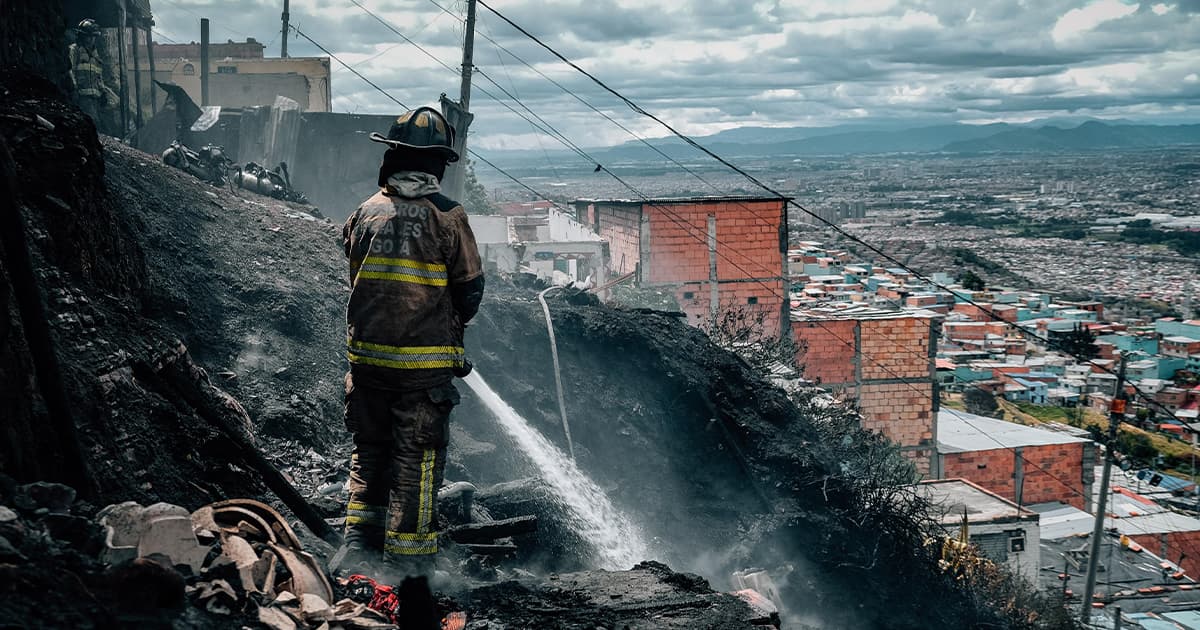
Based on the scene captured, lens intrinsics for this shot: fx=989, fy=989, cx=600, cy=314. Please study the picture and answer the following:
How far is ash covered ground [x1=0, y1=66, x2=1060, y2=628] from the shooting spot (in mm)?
3420

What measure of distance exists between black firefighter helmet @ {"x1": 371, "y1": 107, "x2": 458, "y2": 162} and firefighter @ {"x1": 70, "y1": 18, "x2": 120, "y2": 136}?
36.9 ft

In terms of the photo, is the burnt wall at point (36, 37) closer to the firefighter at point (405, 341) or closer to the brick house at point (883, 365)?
the firefighter at point (405, 341)

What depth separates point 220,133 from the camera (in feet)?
60.0

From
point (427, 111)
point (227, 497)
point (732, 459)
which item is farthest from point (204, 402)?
point (732, 459)

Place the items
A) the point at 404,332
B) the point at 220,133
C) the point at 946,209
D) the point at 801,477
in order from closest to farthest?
the point at 404,332, the point at 801,477, the point at 220,133, the point at 946,209

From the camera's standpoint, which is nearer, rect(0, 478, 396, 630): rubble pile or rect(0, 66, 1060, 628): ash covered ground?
rect(0, 478, 396, 630): rubble pile

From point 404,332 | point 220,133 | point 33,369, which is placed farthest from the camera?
point 220,133

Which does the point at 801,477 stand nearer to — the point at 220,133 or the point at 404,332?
the point at 404,332

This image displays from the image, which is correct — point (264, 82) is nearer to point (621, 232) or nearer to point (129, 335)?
point (621, 232)

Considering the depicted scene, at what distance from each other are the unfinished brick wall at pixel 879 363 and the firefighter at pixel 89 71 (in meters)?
15.5

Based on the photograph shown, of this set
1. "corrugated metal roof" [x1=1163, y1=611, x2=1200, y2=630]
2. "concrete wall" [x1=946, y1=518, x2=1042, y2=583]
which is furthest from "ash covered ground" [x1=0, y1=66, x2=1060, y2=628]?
"corrugated metal roof" [x1=1163, y1=611, x2=1200, y2=630]

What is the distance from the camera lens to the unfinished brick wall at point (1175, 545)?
2569cm

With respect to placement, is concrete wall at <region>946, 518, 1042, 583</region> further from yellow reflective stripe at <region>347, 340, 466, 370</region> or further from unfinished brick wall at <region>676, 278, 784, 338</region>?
yellow reflective stripe at <region>347, 340, 466, 370</region>

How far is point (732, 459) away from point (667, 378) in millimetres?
1181
